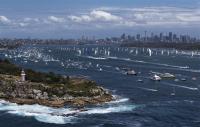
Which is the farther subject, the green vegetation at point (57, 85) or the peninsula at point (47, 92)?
the green vegetation at point (57, 85)

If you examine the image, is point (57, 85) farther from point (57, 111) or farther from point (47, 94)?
point (57, 111)

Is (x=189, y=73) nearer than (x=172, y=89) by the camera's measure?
No

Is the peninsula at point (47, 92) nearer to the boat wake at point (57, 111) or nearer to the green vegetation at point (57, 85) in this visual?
the green vegetation at point (57, 85)

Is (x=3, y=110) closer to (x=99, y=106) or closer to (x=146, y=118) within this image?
(x=99, y=106)

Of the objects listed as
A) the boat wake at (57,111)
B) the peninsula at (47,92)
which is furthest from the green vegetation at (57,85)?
the boat wake at (57,111)

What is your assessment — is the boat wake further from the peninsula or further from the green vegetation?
the green vegetation

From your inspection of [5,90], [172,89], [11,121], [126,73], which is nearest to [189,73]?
[126,73]
